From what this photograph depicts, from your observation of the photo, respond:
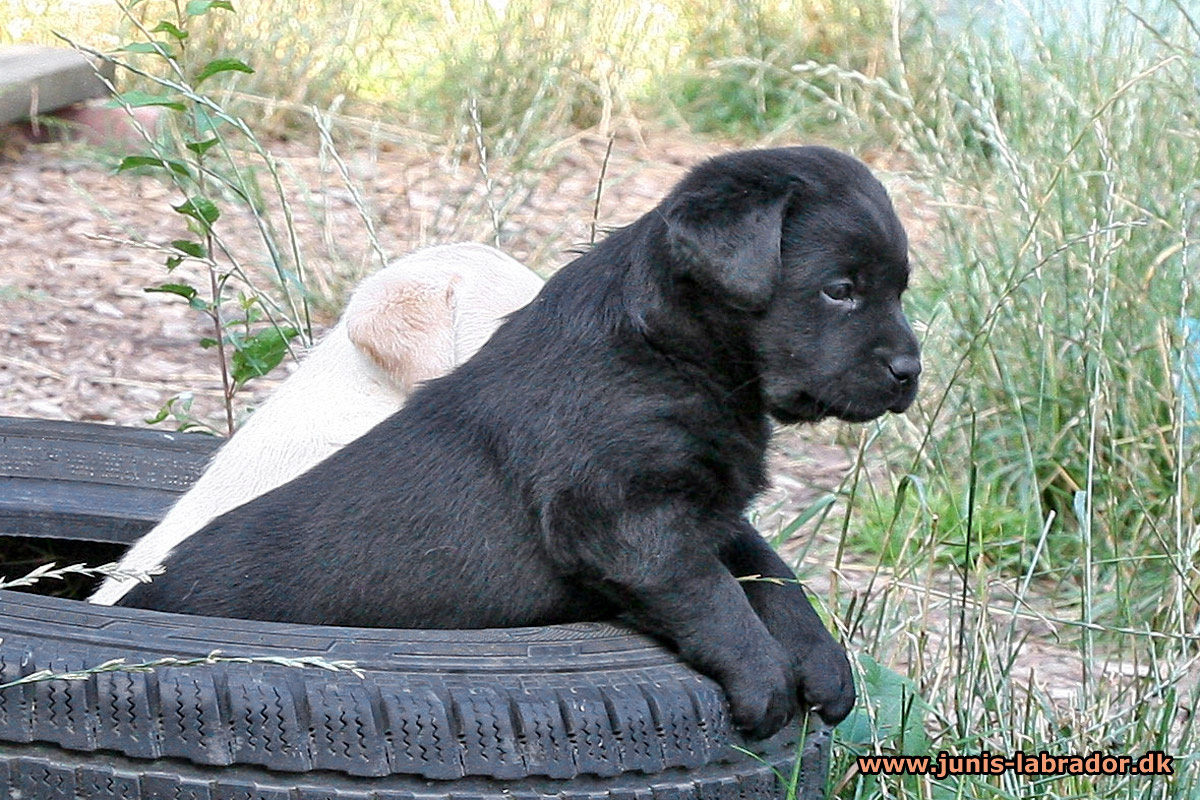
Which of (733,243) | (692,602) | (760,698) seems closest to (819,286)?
(733,243)

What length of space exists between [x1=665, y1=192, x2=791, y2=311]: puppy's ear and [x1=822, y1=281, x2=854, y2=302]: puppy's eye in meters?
0.11

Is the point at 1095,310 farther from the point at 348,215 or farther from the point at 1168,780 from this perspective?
the point at 348,215

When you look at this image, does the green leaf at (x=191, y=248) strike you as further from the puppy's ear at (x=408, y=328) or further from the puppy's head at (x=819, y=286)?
the puppy's head at (x=819, y=286)

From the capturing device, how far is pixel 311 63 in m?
9.24

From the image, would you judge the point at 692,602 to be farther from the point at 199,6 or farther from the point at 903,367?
the point at 199,6

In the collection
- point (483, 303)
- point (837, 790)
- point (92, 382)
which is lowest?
point (92, 382)

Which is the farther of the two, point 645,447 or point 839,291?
point 839,291

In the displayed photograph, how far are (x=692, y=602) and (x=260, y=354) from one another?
2.14 metres

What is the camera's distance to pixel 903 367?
9.54 feet

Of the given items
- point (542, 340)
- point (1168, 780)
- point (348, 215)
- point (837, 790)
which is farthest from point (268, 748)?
point (348, 215)

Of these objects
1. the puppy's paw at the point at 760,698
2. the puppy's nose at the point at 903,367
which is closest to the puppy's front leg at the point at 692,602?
the puppy's paw at the point at 760,698

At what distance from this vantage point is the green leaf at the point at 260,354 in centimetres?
450

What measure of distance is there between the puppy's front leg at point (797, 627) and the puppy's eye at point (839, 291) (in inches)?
18.2

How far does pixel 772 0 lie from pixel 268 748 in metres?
8.75
